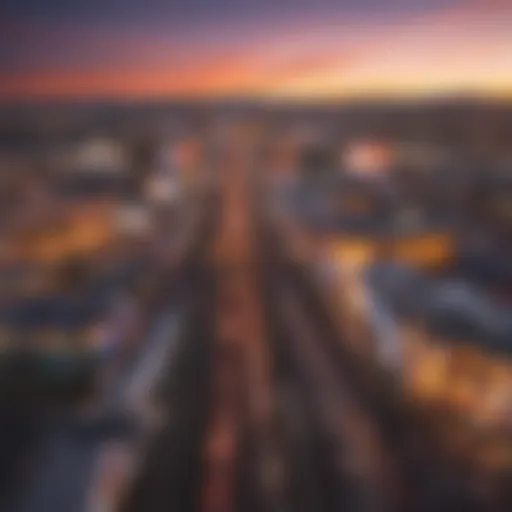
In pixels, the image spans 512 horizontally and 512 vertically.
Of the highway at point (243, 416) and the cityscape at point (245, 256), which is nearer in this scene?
the highway at point (243, 416)

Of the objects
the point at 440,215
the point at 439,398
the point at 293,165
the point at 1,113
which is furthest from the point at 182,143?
the point at 439,398

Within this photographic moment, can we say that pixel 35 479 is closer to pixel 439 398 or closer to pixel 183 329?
pixel 183 329

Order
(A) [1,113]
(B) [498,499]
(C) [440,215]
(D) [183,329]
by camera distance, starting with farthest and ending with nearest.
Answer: (D) [183,329] < (C) [440,215] < (A) [1,113] < (B) [498,499]

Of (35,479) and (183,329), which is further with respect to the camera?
(183,329)

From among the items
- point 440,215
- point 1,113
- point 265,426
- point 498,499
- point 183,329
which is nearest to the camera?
point 498,499

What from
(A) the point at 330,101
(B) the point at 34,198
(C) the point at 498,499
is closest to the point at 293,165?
(A) the point at 330,101

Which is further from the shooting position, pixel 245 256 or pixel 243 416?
pixel 245 256

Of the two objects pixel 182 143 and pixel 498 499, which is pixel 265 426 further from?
pixel 182 143

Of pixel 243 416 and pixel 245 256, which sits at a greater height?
pixel 245 256

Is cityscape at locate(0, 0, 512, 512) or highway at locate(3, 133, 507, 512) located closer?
highway at locate(3, 133, 507, 512)

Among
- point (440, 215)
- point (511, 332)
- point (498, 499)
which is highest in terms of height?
point (440, 215)

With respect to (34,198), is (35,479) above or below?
below
